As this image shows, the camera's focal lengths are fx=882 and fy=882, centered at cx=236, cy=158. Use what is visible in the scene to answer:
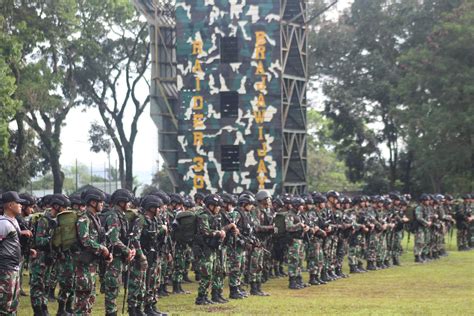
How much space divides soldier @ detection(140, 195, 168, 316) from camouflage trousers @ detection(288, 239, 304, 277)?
4.46 meters

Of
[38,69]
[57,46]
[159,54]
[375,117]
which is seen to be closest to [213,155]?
[159,54]

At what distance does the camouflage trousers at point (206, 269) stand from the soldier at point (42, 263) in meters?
2.62

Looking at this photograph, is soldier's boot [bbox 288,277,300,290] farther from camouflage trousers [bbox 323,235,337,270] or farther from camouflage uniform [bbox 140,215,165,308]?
camouflage uniform [bbox 140,215,165,308]

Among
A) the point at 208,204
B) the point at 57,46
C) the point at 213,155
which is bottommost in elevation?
the point at 208,204

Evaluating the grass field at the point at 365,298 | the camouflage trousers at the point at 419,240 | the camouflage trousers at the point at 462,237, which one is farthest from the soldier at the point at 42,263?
the camouflage trousers at the point at 462,237

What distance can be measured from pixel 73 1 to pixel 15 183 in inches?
379

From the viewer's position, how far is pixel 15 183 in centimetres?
4372

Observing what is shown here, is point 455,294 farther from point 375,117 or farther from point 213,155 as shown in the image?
→ point 375,117

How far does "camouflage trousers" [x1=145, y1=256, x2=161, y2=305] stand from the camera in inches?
568

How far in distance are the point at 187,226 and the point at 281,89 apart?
2013 cm

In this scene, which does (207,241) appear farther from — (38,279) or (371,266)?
(371,266)

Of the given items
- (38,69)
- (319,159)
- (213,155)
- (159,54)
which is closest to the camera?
(213,155)

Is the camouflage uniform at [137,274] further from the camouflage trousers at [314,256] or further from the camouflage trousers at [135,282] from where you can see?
the camouflage trousers at [314,256]

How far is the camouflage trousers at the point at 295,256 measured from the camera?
61.1ft
